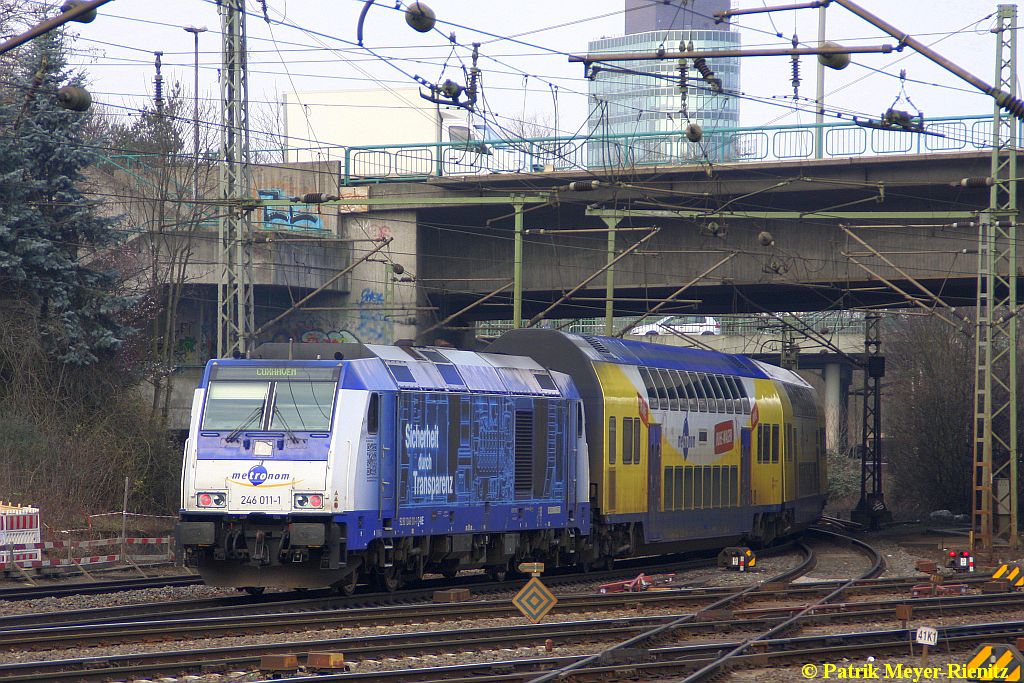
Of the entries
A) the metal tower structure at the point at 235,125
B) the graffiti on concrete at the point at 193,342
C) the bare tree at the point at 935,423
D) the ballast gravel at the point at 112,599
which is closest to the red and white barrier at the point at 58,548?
the ballast gravel at the point at 112,599

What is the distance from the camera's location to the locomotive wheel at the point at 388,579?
62.2 ft

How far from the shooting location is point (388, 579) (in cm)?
1900

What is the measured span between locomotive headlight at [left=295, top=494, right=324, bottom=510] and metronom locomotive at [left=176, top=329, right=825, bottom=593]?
1 cm

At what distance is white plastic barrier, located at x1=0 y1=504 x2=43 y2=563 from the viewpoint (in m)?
22.4

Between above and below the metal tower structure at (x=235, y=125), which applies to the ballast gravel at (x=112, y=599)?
A: below

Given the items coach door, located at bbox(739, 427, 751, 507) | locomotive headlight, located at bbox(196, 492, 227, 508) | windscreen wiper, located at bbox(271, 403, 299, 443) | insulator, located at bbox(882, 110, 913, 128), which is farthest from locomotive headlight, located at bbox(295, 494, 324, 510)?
coach door, located at bbox(739, 427, 751, 507)

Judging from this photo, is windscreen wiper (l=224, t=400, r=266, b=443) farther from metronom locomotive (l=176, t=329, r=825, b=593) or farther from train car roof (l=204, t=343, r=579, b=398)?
train car roof (l=204, t=343, r=579, b=398)

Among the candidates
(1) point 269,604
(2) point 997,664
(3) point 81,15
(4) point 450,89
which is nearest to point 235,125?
(4) point 450,89

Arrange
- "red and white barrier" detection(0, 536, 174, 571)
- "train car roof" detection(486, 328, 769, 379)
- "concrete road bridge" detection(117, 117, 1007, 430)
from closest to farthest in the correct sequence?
1. "red and white barrier" detection(0, 536, 174, 571)
2. "train car roof" detection(486, 328, 769, 379)
3. "concrete road bridge" detection(117, 117, 1007, 430)

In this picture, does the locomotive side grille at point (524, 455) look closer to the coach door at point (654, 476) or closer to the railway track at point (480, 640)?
the coach door at point (654, 476)

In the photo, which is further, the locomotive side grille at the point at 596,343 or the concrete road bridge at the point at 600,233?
the concrete road bridge at the point at 600,233

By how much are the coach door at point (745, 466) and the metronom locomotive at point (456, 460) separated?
6cm

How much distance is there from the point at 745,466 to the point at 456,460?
10.9 metres

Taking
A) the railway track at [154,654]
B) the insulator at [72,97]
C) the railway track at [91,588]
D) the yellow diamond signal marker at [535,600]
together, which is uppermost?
the insulator at [72,97]
